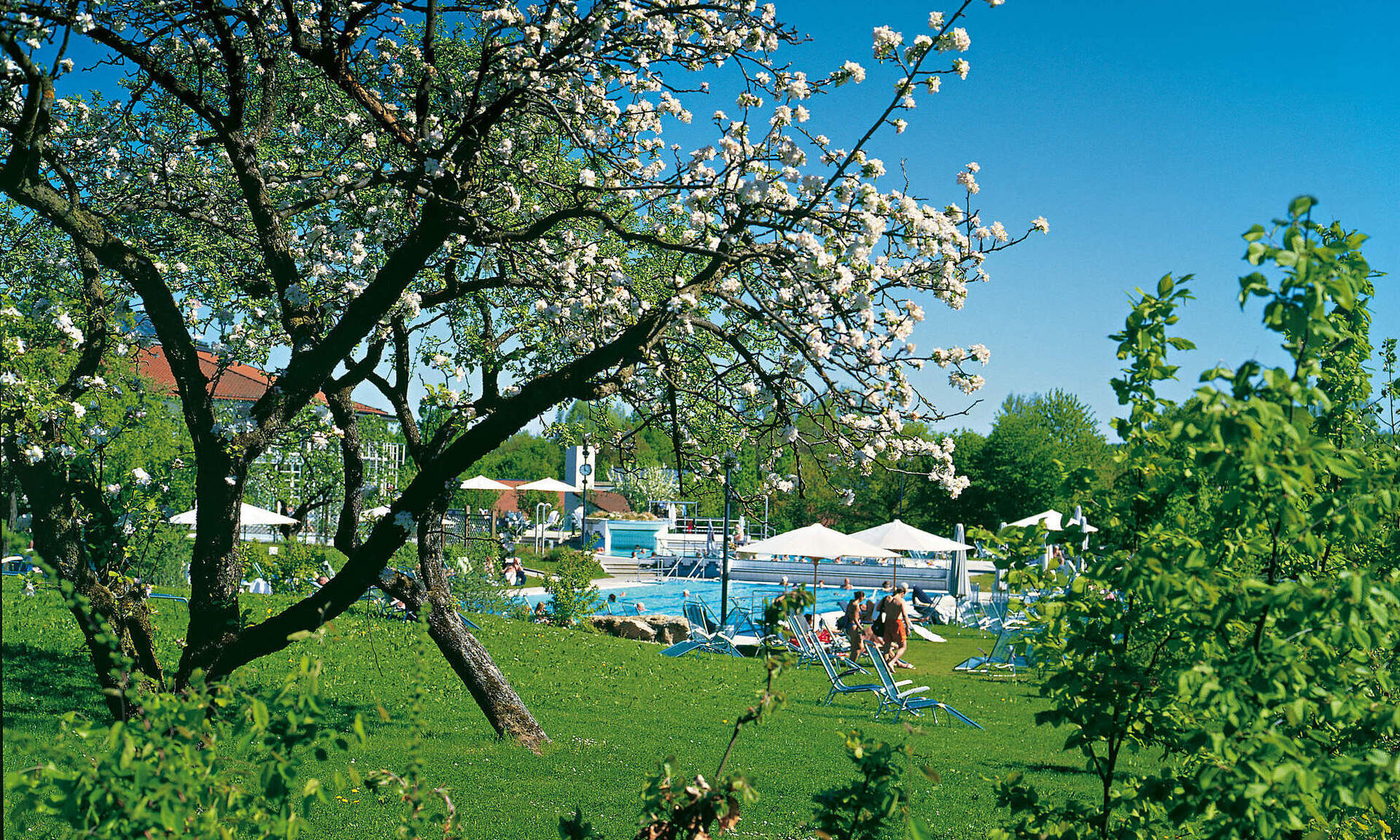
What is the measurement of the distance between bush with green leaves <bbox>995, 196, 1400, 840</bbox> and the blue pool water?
22.8 meters

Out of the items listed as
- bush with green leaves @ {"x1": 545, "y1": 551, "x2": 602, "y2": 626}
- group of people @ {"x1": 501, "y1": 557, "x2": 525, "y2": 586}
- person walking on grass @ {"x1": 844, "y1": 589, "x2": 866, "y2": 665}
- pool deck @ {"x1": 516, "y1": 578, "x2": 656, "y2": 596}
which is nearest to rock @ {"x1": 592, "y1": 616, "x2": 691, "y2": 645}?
bush with green leaves @ {"x1": 545, "y1": 551, "x2": 602, "y2": 626}

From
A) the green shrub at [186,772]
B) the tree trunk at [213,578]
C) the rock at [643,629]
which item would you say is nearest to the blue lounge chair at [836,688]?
the rock at [643,629]

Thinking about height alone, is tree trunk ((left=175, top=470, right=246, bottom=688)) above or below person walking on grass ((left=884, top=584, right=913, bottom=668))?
above

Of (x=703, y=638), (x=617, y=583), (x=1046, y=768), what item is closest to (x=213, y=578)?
(x=1046, y=768)

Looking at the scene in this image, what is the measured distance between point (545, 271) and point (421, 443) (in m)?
2.72

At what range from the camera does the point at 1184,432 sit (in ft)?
7.25

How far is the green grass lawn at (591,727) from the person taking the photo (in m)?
6.89

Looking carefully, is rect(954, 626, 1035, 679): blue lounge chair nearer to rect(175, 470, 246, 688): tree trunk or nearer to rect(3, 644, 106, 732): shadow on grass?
rect(175, 470, 246, 688): tree trunk

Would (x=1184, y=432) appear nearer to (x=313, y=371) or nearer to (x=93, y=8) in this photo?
(x=313, y=371)

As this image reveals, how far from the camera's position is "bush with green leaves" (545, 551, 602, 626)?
18969mm

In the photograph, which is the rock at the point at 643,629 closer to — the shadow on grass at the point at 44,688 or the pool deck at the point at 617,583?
the shadow on grass at the point at 44,688

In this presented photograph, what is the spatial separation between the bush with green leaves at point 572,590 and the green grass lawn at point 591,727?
299 cm

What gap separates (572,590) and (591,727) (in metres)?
9.52

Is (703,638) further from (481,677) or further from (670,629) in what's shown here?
(481,677)
